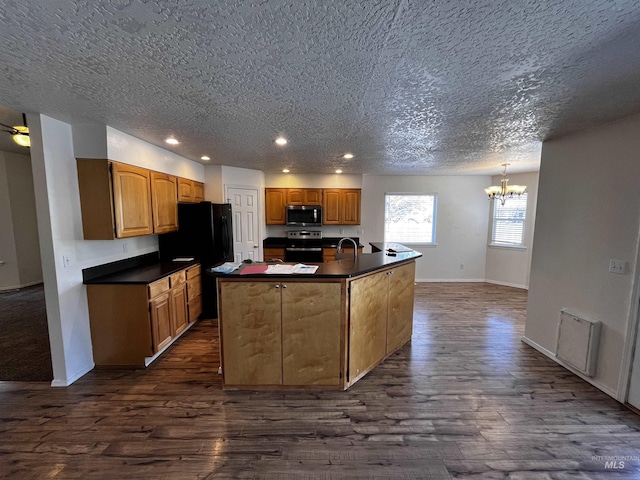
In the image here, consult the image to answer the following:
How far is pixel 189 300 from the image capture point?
348 centimetres

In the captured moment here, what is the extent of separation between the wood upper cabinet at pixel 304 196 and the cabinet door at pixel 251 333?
139 inches

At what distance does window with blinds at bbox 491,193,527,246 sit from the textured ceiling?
324 centimetres

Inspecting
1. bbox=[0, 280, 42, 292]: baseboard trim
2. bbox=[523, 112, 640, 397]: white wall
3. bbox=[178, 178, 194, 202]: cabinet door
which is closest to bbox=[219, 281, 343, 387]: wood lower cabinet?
bbox=[178, 178, 194, 202]: cabinet door

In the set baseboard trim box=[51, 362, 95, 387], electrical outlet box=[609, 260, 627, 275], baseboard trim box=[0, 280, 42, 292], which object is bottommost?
baseboard trim box=[51, 362, 95, 387]

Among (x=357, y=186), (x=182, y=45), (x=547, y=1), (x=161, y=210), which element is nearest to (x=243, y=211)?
(x=161, y=210)

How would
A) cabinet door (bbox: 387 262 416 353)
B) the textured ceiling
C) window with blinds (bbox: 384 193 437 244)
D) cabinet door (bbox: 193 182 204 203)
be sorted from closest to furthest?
1. the textured ceiling
2. cabinet door (bbox: 387 262 416 353)
3. cabinet door (bbox: 193 182 204 203)
4. window with blinds (bbox: 384 193 437 244)

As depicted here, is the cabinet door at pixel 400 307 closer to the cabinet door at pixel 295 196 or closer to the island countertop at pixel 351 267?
the island countertop at pixel 351 267

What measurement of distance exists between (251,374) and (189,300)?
1.65 metres

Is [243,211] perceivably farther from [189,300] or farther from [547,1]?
[547,1]

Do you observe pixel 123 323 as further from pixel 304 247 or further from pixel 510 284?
pixel 510 284

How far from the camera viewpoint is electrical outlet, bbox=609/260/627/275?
225 cm

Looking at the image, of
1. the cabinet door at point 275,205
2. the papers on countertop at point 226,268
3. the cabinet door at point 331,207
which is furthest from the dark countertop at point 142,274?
the cabinet door at point 331,207

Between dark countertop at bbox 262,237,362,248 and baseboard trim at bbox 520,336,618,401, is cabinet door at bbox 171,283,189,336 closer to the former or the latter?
dark countertop at bbox 262,237,362,248

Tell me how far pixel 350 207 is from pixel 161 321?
13.3 feet
